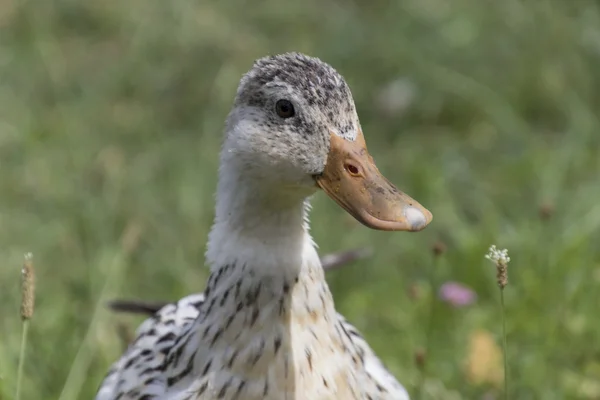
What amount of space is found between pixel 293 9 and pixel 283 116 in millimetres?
3385

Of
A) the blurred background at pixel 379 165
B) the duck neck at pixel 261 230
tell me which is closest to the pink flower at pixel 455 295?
the blurred background at pixel 379 165

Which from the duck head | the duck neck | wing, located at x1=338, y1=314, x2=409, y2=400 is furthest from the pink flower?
the duck head

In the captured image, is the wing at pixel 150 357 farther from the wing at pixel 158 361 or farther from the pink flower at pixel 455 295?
the pink flower at pixel 455 295

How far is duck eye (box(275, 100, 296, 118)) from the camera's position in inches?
80.1

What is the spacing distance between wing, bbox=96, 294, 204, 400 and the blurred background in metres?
0.27

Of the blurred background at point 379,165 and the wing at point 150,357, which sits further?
the blurred background at point 379,165

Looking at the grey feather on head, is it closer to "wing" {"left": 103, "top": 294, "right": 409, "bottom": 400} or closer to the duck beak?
the duck beak

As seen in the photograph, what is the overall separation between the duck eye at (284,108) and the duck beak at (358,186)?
0.10 m

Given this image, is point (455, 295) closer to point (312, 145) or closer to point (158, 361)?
point (158, 361)

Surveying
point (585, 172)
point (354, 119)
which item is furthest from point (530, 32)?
point (354, 119)

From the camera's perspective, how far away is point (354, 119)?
2053mm

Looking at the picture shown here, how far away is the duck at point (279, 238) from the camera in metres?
2.01

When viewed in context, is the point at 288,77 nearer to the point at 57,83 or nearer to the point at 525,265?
the point at 525,265

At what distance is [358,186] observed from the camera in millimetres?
1999
